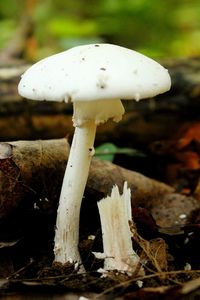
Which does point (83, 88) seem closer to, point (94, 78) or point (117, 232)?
point (94, 78)

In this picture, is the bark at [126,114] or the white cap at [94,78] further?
the bark at [126,114]

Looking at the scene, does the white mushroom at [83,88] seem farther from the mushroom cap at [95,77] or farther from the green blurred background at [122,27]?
the green blurred background at [122,27]

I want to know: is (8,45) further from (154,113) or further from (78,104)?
(78,104)

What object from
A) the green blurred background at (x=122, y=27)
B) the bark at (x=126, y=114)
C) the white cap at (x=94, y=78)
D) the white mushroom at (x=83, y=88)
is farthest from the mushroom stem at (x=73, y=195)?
the green blurred background at (x=122, y=27)

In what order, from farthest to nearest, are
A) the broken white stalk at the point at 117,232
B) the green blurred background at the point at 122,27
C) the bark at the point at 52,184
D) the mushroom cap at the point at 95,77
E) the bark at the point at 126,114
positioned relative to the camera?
the green blurred background at the point at 122,27 < the bark at the point at 126,114 < the bark at the point at 52,184 < the broken white stalk at the point at 117,232 < the mushroom cap at the point at 95,77

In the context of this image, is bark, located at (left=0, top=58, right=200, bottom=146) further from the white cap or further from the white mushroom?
the white cap

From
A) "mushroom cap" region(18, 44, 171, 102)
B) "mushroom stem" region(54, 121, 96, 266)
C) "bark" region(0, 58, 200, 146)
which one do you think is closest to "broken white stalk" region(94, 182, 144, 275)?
"mushroom stem" region(54, 121, 96, 266)
